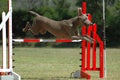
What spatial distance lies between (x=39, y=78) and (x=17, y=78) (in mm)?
2315

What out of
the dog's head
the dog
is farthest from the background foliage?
the dog's head

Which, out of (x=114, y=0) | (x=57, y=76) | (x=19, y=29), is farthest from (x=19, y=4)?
(x=57, y=76)

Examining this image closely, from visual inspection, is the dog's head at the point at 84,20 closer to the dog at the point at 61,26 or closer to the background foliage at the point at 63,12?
the dog at the point at 61,26

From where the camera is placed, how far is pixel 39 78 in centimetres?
1158

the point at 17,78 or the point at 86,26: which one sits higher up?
the point at 86,26

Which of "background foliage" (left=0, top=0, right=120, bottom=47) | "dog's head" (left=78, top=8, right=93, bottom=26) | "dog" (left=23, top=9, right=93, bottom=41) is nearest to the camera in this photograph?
"dog's head" (left=78, top=8, right=93, bottom=26)

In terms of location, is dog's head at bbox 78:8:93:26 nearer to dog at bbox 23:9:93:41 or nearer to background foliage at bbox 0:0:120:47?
dog at bbox 23:9:93:41

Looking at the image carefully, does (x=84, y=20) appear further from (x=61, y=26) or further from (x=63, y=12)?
(x=63, y=12)

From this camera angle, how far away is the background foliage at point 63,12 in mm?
37781

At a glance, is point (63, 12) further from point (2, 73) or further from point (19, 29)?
point (2, 73)

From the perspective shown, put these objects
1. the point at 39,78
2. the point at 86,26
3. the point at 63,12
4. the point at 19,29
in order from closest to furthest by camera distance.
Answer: the point at 86,26
the point at 39,78
the point at 19,29
the point at 63,12

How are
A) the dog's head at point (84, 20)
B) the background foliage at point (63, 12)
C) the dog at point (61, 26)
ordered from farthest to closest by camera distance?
the background foliage at point (63, 12) → the dog at point (61, 26) → the dog's head at point (84, 20)

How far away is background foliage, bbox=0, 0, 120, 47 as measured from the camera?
124ft

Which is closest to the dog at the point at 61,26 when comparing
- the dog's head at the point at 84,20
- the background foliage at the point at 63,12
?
the dog's head at the point at 84,20
